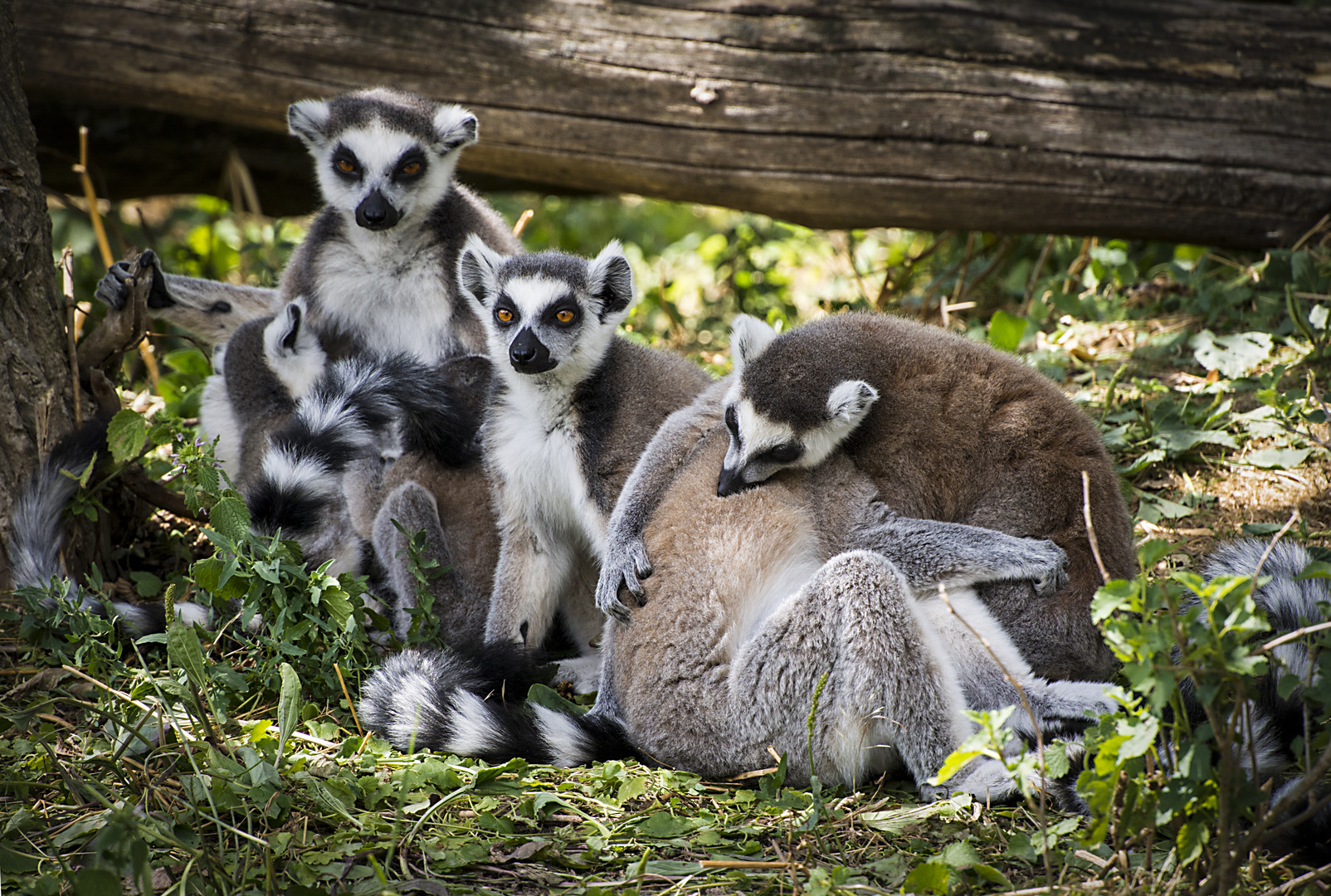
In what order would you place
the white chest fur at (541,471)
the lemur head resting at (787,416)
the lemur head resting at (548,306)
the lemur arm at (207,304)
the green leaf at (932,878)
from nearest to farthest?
the green leaf at (932,878), the lemur head resting at (787,416), the lemur head resting at (548,306), the white chest fur at (541,471), the lemur arm at (207,304)

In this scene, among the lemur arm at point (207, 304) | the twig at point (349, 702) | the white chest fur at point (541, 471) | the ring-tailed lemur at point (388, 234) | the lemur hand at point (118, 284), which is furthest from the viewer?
→ the lemur arm at point (207, 304)

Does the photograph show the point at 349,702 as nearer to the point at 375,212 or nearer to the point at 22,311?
the point at 22,311

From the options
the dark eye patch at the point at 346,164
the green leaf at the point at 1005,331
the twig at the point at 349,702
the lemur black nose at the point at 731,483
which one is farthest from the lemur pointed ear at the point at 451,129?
the green leaf at the point at 1005,331

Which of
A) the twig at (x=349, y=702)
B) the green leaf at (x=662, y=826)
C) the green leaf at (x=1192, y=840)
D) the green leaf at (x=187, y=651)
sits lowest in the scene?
the twig at (x=349, y=702)

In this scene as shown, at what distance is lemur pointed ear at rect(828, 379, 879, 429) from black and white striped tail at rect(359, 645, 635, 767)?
132 centimetres

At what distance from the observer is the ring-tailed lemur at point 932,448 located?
3.41 m

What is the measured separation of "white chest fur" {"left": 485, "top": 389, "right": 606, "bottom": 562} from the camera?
4.03 m

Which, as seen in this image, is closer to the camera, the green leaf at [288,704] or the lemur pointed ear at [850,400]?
the green leaf at [288,704]

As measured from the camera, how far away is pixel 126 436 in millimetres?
3697

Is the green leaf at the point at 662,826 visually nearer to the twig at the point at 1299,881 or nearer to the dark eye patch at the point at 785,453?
the dark eye patch at the point at 785,453

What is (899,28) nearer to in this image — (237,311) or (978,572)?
(978,572)

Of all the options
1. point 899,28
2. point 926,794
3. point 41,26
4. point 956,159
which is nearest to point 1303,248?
point 956,159

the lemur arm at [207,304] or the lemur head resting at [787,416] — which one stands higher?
the lemur head resting at [787,416]

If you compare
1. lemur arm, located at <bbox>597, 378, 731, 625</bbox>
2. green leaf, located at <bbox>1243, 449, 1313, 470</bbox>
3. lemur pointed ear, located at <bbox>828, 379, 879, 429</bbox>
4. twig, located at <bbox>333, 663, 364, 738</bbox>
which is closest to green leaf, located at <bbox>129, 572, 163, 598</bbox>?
twig, located at <bbox>333, 663, 364, 738</bbox>
